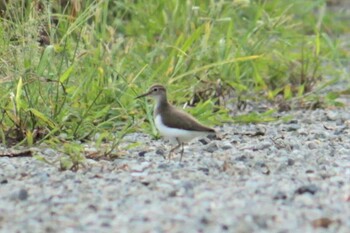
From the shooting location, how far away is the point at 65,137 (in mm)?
6848

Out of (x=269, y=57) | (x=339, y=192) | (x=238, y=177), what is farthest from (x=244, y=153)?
(x=269, y=57)

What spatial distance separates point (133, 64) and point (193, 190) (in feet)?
10.2

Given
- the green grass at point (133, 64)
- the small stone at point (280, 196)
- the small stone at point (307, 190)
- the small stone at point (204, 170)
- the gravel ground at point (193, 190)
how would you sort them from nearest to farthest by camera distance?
the gravel ground at point (193, 190), the small stone at point (280, 196), the small stone at point (307, 190), the small stone at point (204, 170), the green grass at point (133, 64)

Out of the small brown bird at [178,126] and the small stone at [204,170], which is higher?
the small brown bird at [178,126]

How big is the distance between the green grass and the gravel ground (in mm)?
374

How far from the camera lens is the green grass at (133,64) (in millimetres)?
6887

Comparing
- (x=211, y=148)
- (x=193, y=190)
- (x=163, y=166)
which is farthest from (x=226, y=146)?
(x=193, y=190)

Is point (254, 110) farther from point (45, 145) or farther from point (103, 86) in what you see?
point (45, 145)

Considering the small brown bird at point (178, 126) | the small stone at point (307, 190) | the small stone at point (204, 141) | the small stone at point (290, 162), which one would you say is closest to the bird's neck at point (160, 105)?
the small brown bird at point (178, 126)

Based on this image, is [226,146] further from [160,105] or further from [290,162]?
[290,162]

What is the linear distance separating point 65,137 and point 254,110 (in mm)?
2270

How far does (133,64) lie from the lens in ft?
27.1

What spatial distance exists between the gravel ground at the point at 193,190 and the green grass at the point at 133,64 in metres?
0.37

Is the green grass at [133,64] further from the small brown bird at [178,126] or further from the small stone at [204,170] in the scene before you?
the small stone at [204,170]
